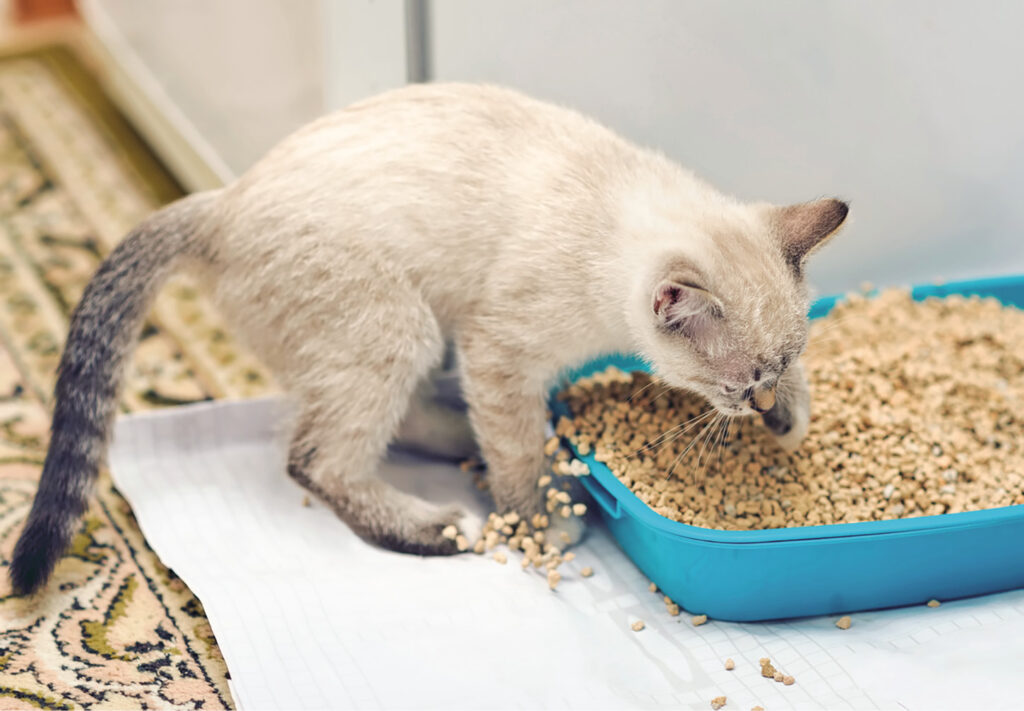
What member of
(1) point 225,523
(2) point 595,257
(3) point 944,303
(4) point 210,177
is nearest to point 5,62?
(4) point 210,177

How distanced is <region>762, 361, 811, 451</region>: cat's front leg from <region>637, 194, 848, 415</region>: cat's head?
15 cm

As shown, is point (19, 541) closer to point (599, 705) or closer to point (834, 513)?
point (599, 705)

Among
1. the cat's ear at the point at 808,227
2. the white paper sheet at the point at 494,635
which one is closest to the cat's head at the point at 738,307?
the cat's ear at the point at 808,227

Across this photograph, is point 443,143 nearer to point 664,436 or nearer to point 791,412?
point 664,436

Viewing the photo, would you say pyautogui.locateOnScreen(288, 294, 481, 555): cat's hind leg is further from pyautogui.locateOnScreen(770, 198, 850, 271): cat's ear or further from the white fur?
pyautogui.locateOnScreen(770, 198, 850, 271): cat's ear

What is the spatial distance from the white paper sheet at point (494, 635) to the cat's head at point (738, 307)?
1.26ft

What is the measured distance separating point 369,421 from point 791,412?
71cm

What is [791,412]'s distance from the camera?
1733mm

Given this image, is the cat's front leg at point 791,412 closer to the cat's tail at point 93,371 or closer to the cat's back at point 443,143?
the cat's back at point 443,143

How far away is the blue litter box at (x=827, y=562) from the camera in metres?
1.55

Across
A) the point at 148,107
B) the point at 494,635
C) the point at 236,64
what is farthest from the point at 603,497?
the point at 148,107

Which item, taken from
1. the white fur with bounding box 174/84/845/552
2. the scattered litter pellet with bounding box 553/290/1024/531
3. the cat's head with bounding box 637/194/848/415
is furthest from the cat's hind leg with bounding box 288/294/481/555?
the cat's head with bounding box 637/194/848/415

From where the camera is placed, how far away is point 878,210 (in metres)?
2.26

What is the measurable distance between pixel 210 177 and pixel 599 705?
172 centimetres
